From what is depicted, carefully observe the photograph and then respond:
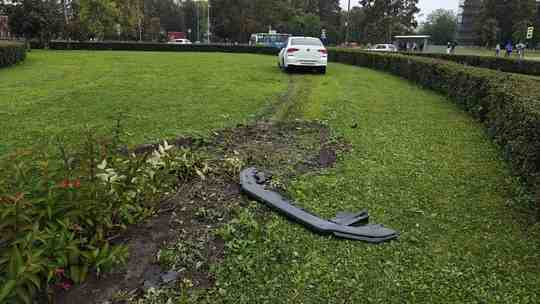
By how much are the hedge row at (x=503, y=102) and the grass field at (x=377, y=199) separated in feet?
0.78

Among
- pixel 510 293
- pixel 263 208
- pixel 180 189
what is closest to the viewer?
pixel 510 293

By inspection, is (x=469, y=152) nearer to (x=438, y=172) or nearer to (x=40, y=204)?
(x=438, y=172)

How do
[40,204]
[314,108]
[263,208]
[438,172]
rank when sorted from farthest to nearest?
[314,108] → [438,172] → [263,208] → [40,204]

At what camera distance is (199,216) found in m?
2.98

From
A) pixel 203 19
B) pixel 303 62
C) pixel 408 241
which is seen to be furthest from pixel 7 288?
pixel 203 19

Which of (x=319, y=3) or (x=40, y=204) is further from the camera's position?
(x=319, y=3)

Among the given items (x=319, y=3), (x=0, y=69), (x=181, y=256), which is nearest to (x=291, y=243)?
(x=181, y=256)

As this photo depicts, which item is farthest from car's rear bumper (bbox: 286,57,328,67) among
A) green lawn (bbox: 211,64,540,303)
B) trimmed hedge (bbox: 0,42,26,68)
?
trimmed hedge (bbox: 0,42,26,68)

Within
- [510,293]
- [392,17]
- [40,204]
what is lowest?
[510,293]

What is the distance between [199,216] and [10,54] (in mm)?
15575

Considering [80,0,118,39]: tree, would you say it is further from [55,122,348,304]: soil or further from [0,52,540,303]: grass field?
[55,122,348,304]: soil

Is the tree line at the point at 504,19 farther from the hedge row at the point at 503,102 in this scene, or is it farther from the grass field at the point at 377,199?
the grass field at the point at 377,199

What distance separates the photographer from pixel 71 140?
4.95 m

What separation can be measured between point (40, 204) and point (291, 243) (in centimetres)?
155
